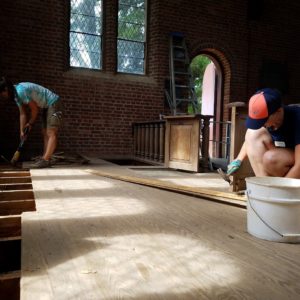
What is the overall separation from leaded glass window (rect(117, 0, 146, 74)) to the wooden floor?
17.0ft

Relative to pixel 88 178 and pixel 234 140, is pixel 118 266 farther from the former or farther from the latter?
pixel 88 178

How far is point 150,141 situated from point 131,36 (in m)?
2.42

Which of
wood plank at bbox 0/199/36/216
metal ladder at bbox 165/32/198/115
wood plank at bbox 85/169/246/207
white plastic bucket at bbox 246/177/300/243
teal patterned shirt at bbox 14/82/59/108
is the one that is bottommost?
wood plank at bbox 0/199/36/216

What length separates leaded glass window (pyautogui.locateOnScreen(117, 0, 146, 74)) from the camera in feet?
23.4

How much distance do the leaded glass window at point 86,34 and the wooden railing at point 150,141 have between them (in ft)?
5.07

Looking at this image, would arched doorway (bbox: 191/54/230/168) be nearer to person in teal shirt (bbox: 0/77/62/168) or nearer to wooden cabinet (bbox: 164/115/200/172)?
wooden cabinet (bbox: 164/115/200/172)

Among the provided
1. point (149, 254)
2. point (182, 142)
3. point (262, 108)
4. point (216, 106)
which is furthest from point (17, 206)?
point (216, 106)

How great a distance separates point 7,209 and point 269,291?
2.06 metres

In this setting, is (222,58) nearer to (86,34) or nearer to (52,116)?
(86,34)

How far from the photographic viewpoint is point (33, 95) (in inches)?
183

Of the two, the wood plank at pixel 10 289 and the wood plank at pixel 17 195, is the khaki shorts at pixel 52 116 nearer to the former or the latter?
the wood plank at pixel 17 195

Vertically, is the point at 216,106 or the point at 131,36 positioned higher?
the point at 131,36

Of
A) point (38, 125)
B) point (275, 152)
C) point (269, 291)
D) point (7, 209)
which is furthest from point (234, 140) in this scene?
point (38, 125)

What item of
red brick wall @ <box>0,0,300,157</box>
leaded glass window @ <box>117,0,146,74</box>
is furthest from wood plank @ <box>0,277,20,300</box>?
leaded glass window @ <box>117,0,146,74</box>
